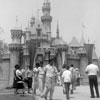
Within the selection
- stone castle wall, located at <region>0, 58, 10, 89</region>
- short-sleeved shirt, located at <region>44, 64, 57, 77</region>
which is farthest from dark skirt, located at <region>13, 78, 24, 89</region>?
stone castle wall, located at <region>0, 58, 10, 89</region>

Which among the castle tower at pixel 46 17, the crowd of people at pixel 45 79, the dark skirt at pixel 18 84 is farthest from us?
the castle tower at pixel 46 17

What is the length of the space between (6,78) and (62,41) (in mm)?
17307

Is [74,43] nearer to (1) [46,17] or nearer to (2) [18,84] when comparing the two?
(1) [46,17]

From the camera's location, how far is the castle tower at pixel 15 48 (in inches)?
2461

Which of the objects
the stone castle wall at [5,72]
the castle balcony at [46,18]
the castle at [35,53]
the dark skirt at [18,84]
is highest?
the castle balcony at [46,18]

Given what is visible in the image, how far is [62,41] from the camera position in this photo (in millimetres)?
63781

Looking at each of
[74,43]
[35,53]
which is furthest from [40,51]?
[74,43]

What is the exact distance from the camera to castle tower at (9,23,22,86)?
62500mm

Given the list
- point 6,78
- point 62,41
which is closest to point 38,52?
point 62,41

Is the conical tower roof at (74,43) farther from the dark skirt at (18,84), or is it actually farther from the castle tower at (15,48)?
the dark skirt at (18,84)

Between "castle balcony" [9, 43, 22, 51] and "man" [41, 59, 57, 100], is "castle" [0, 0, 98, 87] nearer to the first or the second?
"castle balcony" [9, 43, 22, 51]

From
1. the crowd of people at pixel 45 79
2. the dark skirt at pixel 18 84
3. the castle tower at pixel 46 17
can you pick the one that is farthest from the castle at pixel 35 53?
the dark skirt at pixel 18 84

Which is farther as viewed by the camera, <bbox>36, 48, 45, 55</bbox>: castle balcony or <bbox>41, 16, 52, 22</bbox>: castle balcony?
<bbox>41, 16, 52, 22</bbox>: castle balcony

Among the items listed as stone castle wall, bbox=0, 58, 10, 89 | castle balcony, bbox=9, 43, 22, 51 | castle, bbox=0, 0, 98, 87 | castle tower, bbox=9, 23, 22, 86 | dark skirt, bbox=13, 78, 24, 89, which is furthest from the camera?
stone castle wall, bbox=0, 58, 10, 89
